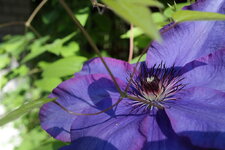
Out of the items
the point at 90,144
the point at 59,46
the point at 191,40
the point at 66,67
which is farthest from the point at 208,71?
the point at 59,46

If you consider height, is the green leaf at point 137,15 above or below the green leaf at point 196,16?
above

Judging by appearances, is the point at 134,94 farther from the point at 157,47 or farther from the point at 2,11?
the point at 2,11

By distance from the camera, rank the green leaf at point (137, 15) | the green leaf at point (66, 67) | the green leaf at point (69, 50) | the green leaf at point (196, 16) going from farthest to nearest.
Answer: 1. the green leaf at point (69, 50)
2. the green leaf at point (66, 67)
3. the green leaf at point (196, 16)
4. the green leaf at point (137, 15)

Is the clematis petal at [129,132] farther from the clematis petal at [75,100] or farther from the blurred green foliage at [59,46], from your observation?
the blurred green foliage at [59,46]

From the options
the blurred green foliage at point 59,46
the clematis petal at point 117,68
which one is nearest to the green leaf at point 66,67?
the blurred green foliage at point 59,46

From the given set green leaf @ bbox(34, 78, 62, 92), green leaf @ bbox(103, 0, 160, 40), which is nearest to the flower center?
green leaf @ bbox(103, 0, 160, 40)

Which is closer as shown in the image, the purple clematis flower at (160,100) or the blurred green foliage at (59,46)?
the purple clematis flower at (160,100)
